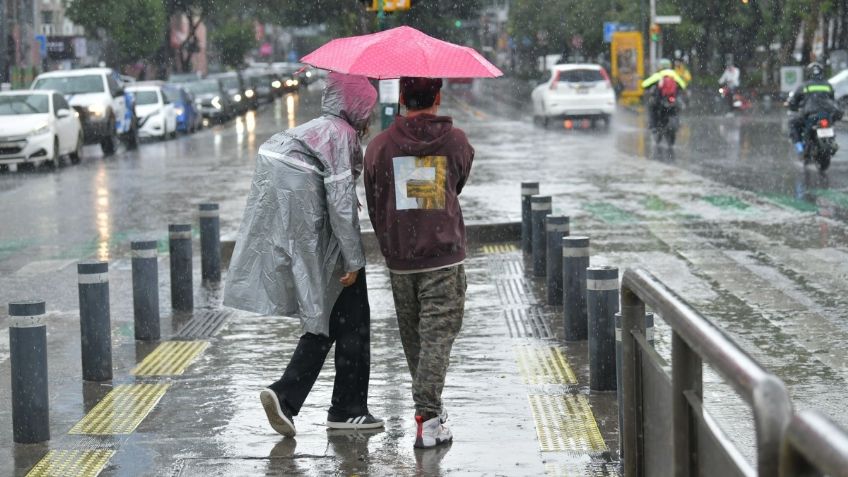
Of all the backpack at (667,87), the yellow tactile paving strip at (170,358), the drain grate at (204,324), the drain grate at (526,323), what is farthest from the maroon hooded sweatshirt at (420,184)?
the backpack at (667,87)

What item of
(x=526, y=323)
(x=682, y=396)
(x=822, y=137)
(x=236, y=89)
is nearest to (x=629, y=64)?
(x=236, y=89)

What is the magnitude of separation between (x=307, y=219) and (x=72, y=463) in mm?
1421

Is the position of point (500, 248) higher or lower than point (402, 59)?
lower

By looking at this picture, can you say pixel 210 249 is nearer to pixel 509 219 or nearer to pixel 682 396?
pixel 509 219

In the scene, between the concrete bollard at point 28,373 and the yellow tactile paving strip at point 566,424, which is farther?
the concrete bollard at point 28,373

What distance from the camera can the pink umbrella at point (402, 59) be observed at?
623cm

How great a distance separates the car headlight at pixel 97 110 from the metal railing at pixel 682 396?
89.5ft

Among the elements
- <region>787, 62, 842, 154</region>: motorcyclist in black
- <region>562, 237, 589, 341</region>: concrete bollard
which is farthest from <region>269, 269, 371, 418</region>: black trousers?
<region>787, 62, 842, 154</region>: motorcyclist in black

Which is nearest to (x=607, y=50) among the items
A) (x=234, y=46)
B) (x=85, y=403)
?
(x=234, y=46)

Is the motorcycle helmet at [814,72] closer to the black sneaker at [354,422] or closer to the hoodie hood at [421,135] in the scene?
the black sneaker at [354,422]

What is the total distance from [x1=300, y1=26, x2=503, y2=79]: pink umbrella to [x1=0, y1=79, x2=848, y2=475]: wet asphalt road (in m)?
1.49

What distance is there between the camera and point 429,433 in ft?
20.6

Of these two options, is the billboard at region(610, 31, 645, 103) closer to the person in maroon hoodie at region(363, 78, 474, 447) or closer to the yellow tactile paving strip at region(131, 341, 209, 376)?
the yellow tactile paving strip at region(131, 341, 209, 376)

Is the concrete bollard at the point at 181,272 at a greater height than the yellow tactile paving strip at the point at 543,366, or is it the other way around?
the concrete bollard at the point at 181,272
